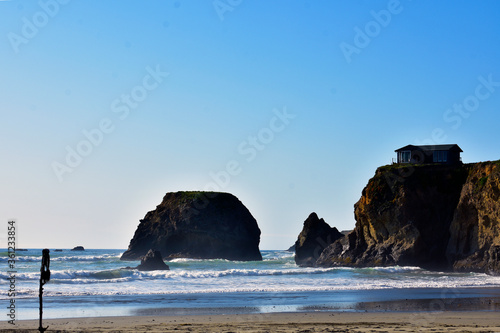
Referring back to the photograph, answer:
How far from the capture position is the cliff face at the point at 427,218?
5525 centimetres

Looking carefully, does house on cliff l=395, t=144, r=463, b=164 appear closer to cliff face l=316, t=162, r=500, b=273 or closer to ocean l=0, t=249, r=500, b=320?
cliff face l=316, t=162, r=500, b=273

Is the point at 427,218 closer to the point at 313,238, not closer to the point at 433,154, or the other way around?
the point at 433,154

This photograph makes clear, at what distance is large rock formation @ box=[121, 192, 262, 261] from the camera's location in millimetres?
104312

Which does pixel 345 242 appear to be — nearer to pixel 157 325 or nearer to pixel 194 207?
pixel 194 207

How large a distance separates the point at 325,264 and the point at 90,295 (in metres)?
45.2

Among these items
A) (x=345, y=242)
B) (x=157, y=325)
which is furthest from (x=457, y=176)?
(x=157, y=325)

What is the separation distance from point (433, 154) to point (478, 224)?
53.3 ft

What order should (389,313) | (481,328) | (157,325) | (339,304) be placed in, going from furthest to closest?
(339,304) → (389,313) → (157,325) → (481,328)

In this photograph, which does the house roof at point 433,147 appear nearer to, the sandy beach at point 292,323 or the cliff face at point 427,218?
the cliff face at point 427,218

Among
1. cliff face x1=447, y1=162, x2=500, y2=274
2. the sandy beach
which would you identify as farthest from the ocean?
cliff face x1=447, y1=162, x2=500, y2=274

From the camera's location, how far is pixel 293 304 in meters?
24.5

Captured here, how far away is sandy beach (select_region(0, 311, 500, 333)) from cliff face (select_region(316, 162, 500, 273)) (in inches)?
1465

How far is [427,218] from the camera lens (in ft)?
204

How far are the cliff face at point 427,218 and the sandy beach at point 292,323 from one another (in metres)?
37.2
